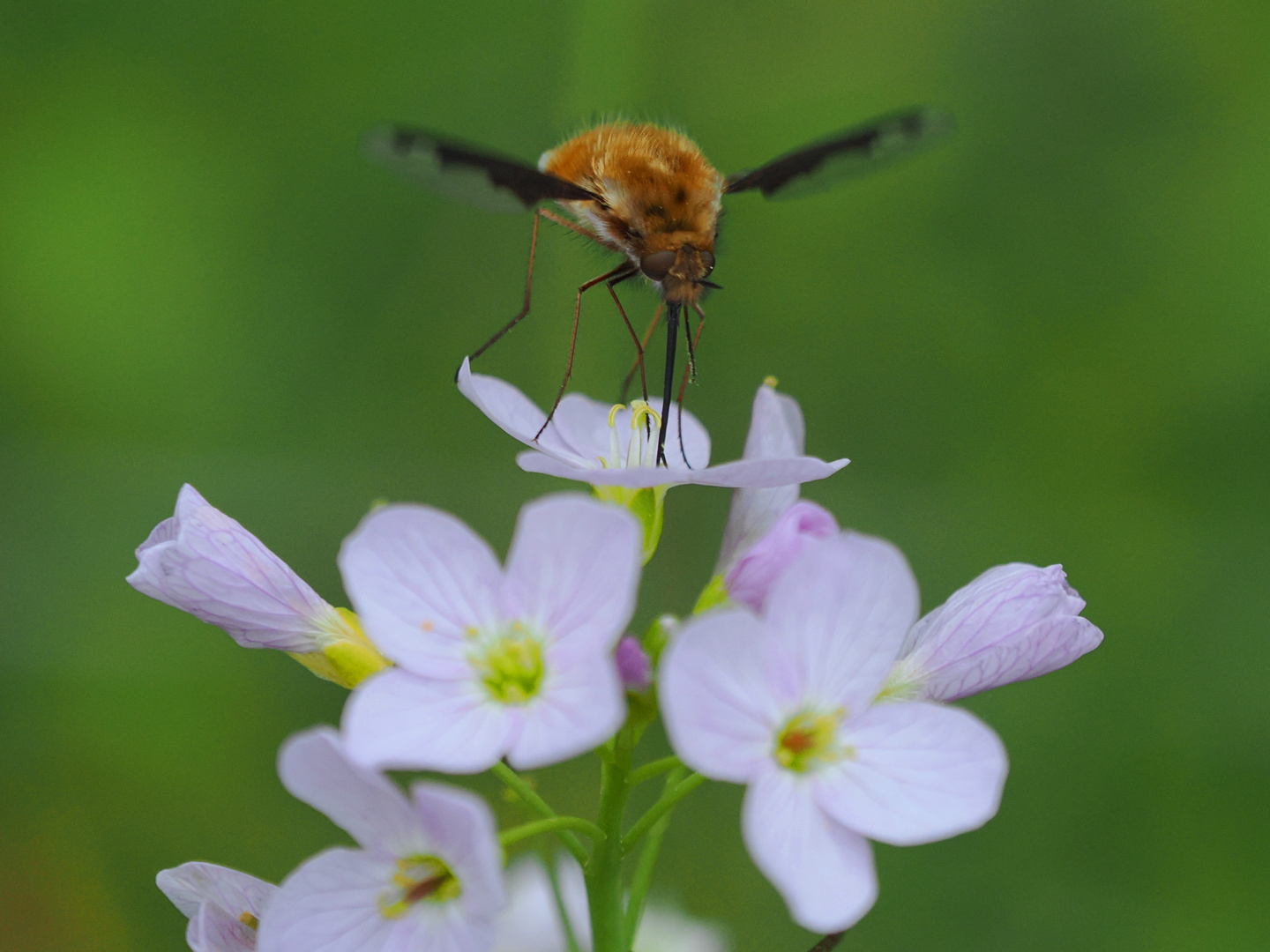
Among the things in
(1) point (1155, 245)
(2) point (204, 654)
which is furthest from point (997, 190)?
(2) point (204, 654)

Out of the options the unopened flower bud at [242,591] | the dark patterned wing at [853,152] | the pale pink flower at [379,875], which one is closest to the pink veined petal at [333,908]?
the pale pink flower at [379,875]

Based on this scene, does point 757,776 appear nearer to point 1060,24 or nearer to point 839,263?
point 839,263

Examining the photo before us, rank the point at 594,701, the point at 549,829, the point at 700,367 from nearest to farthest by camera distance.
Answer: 1. the point at 594,701
2. the point at 549,829
3. the point at 700,367

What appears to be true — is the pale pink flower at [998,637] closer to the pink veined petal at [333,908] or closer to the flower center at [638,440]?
the flower center at [638,440]

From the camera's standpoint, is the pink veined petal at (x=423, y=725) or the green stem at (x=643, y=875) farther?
the green stem at (x=643, y=875)

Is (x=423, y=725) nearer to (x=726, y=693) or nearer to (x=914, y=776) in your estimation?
(x=726, y=693)

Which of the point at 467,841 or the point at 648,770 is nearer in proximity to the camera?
the point at 467,841

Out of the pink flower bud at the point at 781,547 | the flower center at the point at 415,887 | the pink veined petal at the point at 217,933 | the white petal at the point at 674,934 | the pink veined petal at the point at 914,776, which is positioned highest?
the pink flower bud at the point at 781,547

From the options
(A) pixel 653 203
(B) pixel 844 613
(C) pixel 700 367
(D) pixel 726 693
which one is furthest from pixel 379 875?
(C) pixel 700 367
